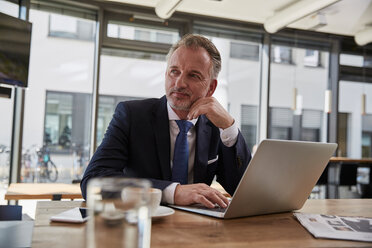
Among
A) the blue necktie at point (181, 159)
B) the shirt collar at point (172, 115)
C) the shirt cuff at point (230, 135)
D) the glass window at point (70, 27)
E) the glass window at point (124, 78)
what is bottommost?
the blue necktie at point (181, 159)

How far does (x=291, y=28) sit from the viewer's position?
654 centimetres

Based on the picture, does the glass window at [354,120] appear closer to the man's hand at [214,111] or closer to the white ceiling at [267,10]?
the white ceiling at [267,10]

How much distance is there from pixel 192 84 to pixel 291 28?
5.22 metres

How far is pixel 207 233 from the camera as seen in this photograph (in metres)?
0.95

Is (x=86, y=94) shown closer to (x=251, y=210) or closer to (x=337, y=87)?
(x=337, y=87)

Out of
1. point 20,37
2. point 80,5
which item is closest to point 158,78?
point 80,5

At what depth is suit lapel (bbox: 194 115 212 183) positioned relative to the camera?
1776 millimetres

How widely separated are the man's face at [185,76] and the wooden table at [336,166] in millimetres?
4593

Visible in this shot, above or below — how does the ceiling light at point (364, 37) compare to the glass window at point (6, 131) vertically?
above

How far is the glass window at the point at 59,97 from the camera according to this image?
509 cm

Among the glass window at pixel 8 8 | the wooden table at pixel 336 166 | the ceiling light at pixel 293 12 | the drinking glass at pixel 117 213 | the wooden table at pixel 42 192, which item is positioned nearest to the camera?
the drinking glass at pixel 117 213

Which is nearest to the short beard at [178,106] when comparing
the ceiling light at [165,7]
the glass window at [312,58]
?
the ceiling light at [165,7]

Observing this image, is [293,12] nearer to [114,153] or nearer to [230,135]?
[230,135]

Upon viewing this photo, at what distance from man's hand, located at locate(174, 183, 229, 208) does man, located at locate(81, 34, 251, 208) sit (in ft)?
1.22
